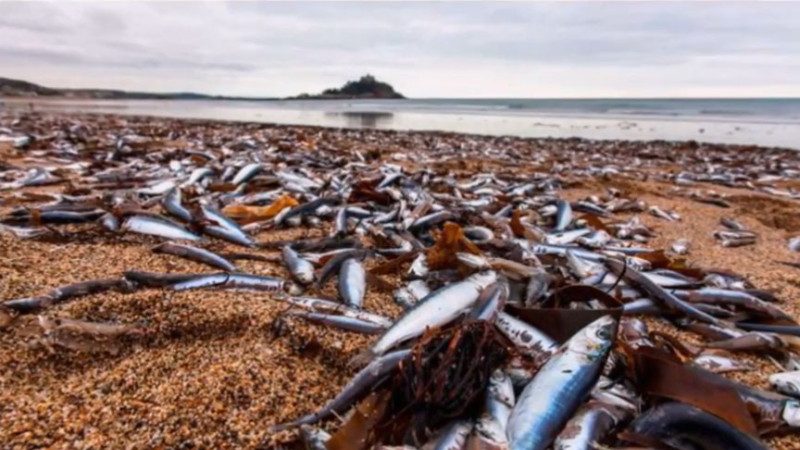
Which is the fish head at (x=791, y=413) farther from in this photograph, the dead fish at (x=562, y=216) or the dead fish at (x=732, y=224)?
the dead fish at (x=732, y=224)

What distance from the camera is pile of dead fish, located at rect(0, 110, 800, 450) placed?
6.19 ft

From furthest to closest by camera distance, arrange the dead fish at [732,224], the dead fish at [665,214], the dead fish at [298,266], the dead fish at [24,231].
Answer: the dead fish at [665,214] → the dead fish at [732,224] → the dead fish at [24,231] → the dead fish at [298,266]

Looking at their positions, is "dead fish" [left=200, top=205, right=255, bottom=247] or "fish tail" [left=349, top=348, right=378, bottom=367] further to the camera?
"dead fish" [left=200, top=205, right=255, bottom=247]

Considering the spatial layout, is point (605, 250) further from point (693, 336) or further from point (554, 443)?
point (554, 443)

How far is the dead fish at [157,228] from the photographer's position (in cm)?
401

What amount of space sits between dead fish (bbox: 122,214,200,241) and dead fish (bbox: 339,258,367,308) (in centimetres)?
141

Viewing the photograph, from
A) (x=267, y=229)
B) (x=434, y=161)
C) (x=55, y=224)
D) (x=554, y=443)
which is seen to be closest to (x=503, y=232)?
(x=267, y=229)

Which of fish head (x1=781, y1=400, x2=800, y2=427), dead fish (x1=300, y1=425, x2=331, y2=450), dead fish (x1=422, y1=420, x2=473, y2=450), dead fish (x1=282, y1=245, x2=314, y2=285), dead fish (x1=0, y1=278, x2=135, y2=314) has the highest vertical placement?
dead fish (x1=0, y1=278, x2=135, y2=314)

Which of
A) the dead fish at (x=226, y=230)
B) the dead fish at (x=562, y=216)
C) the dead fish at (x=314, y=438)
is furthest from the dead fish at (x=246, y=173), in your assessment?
the dead fish at (x=314, y=438)

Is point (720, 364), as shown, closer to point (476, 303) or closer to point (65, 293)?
point (476, 303)

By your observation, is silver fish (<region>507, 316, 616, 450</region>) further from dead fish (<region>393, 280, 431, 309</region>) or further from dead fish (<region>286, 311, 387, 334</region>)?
dead fish (<region>393, 280, 431, 309</region>)

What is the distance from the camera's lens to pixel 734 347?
2.85 m

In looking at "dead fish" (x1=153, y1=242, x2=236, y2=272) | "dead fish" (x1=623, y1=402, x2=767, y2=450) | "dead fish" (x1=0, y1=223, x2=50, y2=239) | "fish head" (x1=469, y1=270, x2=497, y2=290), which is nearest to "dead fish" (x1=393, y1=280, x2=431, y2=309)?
"fish head" (x1=469, y1=270, x2=497, y2=290)

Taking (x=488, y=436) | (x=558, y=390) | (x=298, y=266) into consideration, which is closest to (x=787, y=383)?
(x=558, y=390)
